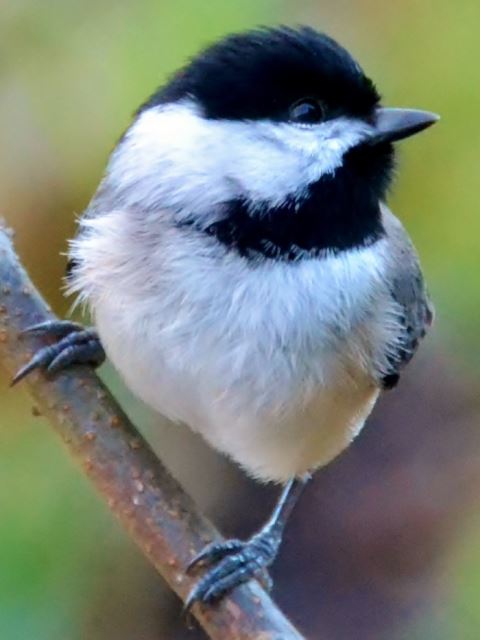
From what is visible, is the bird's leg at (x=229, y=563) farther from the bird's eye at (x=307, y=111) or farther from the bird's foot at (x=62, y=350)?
the bird's eye at (x=307, y=111)

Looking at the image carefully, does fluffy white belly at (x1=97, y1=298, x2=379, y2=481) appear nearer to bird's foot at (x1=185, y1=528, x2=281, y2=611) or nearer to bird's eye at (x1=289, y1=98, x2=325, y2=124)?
bird's foot at (x1=185, y1=528, x2=281, y2=611)

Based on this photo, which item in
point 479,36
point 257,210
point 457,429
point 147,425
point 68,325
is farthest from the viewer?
point 457,429

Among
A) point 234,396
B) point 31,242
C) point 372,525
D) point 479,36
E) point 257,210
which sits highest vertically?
point 479,36

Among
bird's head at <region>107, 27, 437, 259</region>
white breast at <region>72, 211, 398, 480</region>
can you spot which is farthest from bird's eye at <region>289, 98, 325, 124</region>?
white breast at <region>72, 211, 398, 480</region>

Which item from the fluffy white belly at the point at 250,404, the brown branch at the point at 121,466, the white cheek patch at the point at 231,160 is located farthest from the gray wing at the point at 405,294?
the brown branch at the point at 121,466

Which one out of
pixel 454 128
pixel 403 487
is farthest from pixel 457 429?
pixel 454 128

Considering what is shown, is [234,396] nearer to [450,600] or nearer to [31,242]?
[450,600]
